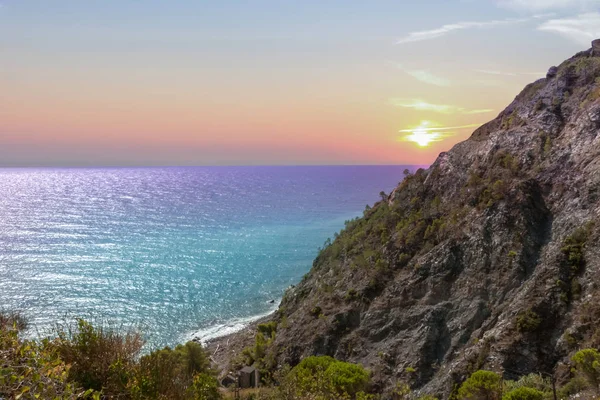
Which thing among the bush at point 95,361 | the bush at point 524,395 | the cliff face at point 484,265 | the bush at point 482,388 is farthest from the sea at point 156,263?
the bush at point 524,395

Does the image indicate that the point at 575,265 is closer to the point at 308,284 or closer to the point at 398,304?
the point at 398,304

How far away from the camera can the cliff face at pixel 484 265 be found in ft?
77.7

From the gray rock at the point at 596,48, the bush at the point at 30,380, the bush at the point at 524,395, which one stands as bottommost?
the bush at the point at 524,395

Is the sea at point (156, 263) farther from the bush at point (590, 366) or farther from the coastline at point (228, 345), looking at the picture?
the bush at point (590, 366)

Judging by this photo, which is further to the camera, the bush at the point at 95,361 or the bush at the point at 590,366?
the bush at the point at 590,366

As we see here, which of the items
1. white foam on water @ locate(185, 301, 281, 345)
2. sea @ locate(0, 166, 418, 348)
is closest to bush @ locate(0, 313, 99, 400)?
sea @ locate(0, 166, 418, 348)

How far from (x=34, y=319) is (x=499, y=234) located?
5847cm

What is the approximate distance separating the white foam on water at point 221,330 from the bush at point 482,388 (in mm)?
39207

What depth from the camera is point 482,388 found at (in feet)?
64.0

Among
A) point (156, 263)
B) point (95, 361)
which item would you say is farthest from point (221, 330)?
point (95, 361)

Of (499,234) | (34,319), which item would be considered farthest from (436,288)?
(34,319)

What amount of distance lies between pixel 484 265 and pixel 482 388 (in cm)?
1193

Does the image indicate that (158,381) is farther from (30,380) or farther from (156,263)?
(156,263)

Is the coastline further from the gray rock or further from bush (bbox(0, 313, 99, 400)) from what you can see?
the gray rock
